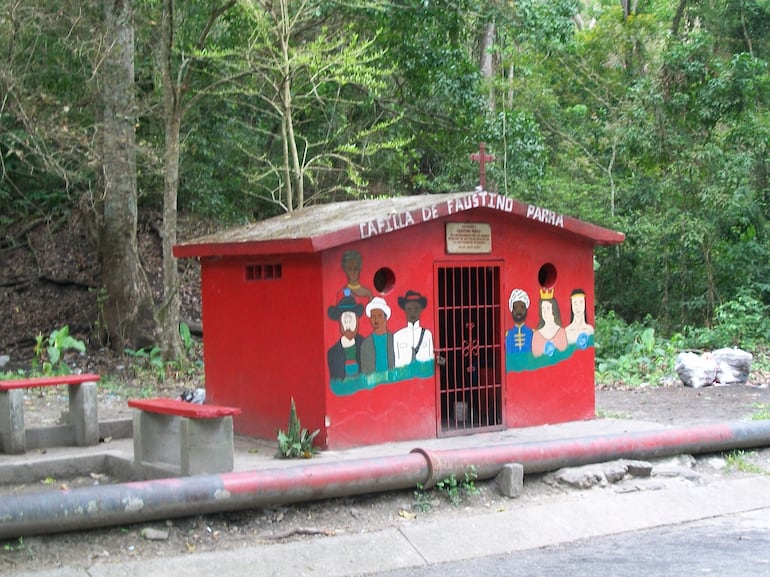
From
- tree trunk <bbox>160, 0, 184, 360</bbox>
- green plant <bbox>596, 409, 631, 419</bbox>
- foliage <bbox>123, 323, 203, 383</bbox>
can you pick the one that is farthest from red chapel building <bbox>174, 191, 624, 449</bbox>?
foliage <bbox>123, 323, 203, 383</bbox>

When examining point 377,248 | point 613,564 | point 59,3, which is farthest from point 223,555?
point 59,3

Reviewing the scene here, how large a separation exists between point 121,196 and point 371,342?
11244mm

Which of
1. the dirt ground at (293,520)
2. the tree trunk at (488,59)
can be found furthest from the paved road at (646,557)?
the tree trunk at (488,59)

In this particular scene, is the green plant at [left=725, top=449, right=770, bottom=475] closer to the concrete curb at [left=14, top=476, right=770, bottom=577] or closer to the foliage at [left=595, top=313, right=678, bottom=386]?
the concrete curb at [left=14, top=476, right=770, bottom=577]

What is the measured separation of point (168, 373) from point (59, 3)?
674 centimetres

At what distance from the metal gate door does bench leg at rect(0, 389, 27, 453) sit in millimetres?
4272

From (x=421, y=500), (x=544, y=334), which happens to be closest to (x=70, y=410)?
(x=421, y=500)

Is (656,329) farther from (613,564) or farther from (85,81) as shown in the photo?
(613,564)

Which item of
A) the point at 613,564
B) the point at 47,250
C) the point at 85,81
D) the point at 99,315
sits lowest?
the point at 613,564

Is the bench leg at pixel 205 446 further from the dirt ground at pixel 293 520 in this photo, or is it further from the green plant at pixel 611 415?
the green plant at pixel 611 415

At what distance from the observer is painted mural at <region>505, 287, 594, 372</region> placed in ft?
35.8

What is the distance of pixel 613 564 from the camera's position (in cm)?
714

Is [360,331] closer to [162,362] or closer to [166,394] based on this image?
[166,394]

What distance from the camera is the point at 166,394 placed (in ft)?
52.3
